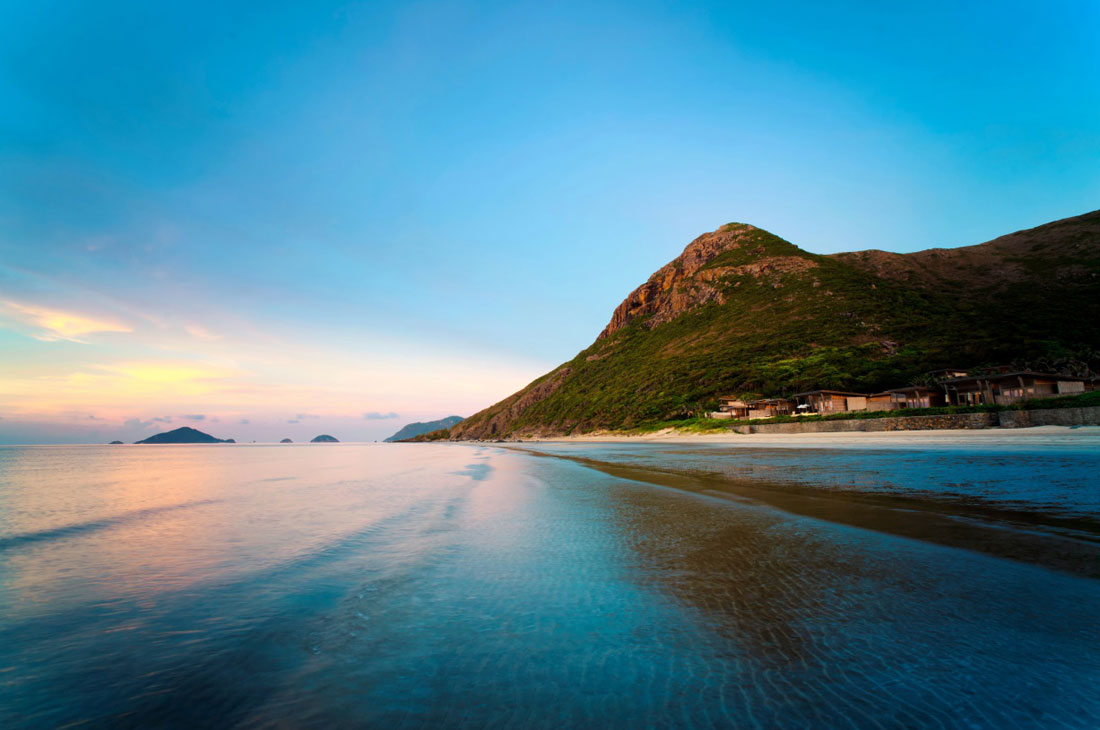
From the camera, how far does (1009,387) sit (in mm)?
49625

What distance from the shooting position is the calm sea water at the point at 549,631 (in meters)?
2.74

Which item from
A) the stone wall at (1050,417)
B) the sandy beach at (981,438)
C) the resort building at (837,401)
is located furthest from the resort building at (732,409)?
the stone wall at (1050,417)

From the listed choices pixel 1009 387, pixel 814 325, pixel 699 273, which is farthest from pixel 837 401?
pixel 699 273

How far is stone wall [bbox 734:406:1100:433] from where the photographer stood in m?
27.2

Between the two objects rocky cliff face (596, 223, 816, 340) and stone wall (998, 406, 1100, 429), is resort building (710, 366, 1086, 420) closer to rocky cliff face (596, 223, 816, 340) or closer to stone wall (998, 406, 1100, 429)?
stone wall (998, 406, 1100, 429)

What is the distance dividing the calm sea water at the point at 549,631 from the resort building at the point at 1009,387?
2017 inches

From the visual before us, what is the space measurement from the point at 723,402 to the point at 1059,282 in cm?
9388

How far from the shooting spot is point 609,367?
150 meters

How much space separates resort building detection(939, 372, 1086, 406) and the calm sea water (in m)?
51.2

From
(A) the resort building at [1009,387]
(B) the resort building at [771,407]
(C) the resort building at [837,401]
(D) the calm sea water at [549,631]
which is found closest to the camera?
(D) the calm sea water at [549,631]

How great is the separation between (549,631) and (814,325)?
113747 mm

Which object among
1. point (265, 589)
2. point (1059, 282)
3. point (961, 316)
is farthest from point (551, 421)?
point (265, 589)

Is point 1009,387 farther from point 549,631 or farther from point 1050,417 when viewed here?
point 549,631

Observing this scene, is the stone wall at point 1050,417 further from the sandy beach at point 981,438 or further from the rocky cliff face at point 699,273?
the rocky cliff face at point 699,273
